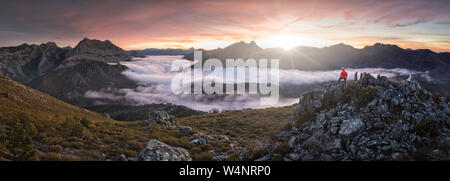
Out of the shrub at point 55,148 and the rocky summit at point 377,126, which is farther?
the shrub at point 55,148

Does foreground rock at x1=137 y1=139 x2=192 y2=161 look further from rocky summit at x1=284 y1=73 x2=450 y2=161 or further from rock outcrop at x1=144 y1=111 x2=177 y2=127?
rock outcrop at x1=144 y1=111 x2=177 y2=127

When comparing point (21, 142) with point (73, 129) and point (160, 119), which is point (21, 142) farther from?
point (160, 119)

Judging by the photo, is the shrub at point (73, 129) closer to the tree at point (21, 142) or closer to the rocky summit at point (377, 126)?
the tree at point (21, 142)

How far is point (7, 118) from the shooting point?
20156 millimetres

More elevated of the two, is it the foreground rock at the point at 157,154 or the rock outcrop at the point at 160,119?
the foreground rock at the point at 157,154

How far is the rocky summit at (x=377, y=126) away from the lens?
47.3 feet

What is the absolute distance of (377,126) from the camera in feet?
53.1

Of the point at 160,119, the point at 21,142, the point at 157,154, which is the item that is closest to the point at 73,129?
the point at 21,142

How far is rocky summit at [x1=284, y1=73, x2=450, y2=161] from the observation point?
1441 cm

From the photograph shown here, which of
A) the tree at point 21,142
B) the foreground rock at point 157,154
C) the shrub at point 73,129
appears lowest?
the foreground rock at point 157,154

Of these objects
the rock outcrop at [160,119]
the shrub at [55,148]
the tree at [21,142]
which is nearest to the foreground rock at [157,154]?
the shrub at [55,148]

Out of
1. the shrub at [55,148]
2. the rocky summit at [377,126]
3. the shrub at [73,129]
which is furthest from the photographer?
the shrub at [73,129]

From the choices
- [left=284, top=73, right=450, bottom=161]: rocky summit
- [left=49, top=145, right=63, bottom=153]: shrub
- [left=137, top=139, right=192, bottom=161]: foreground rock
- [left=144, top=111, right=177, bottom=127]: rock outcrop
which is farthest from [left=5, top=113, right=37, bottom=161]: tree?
[left=284, top=73, right=450, bottom=161]: rocky summit
